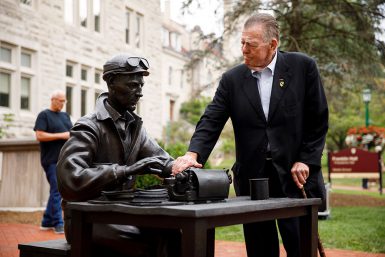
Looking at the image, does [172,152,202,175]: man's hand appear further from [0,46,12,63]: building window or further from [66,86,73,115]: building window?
[66,86,73,115]: building window

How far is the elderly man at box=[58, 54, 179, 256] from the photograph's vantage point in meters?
3.29

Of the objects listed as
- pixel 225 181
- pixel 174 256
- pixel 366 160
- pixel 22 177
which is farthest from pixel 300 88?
pixel 366 160

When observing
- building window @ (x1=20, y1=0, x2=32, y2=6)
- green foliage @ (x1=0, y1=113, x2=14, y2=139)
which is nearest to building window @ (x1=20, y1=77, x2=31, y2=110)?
green foliage @ (x1=0, y1=113, x2=14, y2=139)

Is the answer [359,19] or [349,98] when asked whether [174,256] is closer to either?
[359,19]

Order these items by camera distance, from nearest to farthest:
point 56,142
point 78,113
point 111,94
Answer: point 111,94 → point 56,142 → point 78,113

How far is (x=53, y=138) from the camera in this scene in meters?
8.34

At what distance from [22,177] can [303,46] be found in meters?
7.02

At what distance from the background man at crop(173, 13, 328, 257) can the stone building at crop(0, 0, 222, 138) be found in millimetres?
11226

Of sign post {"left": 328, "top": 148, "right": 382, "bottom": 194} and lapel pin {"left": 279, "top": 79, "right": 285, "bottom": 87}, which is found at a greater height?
lapel pin {"left": 279, "top": 79, "right": 285, "bottom": 87}

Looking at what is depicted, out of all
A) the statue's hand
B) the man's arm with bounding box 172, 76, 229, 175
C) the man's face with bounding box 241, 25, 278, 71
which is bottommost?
the statue's hand

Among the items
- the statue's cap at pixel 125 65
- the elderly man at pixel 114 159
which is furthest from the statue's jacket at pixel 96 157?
the statue's cap at pixel 125 65

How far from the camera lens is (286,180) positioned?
3.94m

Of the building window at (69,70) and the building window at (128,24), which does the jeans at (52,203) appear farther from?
the building window at (128,24)

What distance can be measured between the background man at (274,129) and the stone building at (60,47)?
442 inches
